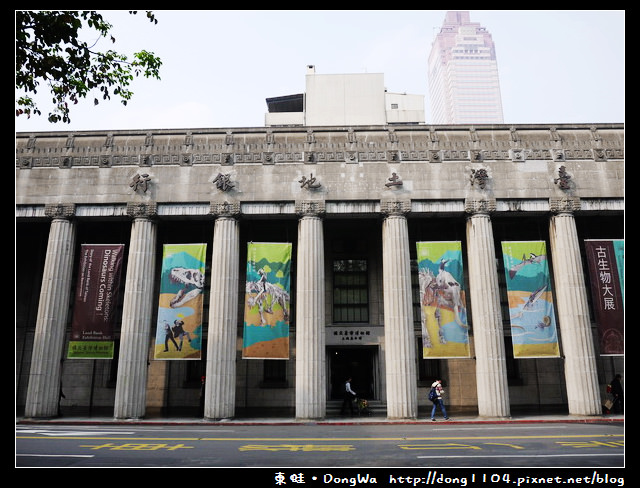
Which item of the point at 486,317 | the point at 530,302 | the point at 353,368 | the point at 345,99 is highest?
the point at 345,99

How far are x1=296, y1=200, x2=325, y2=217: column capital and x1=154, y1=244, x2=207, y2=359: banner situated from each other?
533cm

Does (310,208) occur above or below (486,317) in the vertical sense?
above

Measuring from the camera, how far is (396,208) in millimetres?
25516

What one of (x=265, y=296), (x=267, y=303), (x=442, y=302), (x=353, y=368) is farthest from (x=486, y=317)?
(x=265, y=296)

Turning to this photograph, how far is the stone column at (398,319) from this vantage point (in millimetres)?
23203

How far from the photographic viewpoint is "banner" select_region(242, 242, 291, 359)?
24.1 m

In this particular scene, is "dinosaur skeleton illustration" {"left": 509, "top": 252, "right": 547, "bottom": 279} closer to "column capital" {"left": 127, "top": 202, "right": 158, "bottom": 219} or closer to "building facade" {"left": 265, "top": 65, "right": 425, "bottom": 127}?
"column capital" {"left": 127, "top": 202, "right": 158, "bottom": 219}

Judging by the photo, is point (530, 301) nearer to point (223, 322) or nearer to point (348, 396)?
point (348, 396)

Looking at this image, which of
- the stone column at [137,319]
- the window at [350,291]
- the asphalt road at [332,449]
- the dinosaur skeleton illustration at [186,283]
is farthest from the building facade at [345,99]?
the asphalt road at [332,449]

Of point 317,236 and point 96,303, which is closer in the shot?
point 96,303

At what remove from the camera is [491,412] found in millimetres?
23062

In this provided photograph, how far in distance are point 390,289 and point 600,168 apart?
515 inches

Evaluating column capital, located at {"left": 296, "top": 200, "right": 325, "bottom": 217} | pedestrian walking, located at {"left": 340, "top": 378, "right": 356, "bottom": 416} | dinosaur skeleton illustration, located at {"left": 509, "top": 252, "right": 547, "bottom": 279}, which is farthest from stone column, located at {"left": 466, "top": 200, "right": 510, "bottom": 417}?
column capital, located at {"left": 296, "top": 200, "right": 325, "bottom": 217}

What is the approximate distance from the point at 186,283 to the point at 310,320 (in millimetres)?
6573
